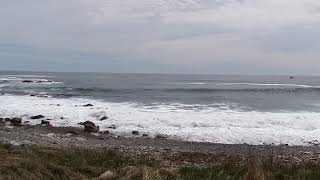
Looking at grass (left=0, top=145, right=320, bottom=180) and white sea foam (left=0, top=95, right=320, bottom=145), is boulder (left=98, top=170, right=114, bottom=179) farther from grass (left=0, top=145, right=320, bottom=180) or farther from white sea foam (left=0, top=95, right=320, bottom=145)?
white sea foam (left=0, top=95, right=320, bottom=145)

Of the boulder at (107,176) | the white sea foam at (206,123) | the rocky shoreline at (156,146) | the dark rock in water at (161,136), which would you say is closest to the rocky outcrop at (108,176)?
the boulder at (107,176)

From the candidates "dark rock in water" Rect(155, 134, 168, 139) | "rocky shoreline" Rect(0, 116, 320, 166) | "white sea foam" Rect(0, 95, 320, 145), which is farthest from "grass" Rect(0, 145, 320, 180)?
"white sea foam" Rect(0, 95, 320, 145)

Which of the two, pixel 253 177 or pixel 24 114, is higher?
pixel 253 177

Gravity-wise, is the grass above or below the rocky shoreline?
above

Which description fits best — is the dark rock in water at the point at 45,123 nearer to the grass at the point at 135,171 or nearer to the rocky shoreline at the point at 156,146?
the rocky shoreline at the point at 156,146

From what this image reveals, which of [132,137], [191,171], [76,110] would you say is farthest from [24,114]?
[191,171]

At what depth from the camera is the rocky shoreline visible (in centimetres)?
1213

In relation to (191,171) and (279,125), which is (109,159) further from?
(279,125)

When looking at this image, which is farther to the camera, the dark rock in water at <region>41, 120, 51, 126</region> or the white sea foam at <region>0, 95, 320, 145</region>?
the dark rock in water at <region>41, 120, 51, 126</region>

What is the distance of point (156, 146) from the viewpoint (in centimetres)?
1505

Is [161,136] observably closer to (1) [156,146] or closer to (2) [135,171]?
(1) [156,146]

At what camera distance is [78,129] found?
20.1m

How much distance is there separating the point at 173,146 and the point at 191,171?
748 centimetres

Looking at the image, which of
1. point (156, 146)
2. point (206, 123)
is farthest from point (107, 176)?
point (206, 123)
